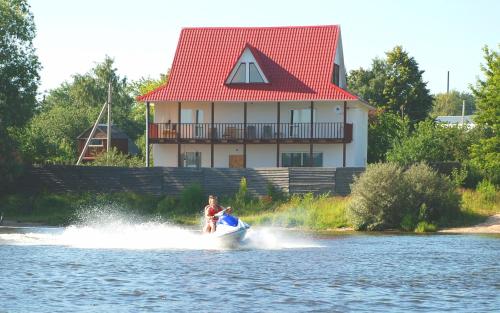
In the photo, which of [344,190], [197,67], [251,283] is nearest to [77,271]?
[251,283]

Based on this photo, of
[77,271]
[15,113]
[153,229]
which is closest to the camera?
[77,271]

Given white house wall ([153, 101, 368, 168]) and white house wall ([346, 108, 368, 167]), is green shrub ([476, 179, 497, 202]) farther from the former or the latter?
white house wall ([346, 108, 368, 167])

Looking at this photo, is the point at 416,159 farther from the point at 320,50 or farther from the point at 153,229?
the point at 153,229

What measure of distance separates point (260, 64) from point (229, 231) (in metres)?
26.0

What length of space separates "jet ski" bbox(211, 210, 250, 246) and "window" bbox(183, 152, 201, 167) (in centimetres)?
2421

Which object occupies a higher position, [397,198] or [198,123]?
[198,123]

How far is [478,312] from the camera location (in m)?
25.1

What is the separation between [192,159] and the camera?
213 ft

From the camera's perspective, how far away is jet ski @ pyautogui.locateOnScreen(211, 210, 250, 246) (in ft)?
132

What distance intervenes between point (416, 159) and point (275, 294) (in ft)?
105

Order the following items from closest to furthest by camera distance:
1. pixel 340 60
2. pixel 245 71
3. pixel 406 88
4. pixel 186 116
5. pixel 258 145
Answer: pixel 258 145, pixel 245 71, pixel 186 116, pixel 340 60, pixel 406 88

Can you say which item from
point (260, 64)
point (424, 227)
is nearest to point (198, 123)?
point (260, 64)

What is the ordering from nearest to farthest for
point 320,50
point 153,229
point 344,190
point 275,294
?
point 275,294 → point 153,229 → point 344,190 → point 320,50

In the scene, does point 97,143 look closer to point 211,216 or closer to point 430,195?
point 430,195
